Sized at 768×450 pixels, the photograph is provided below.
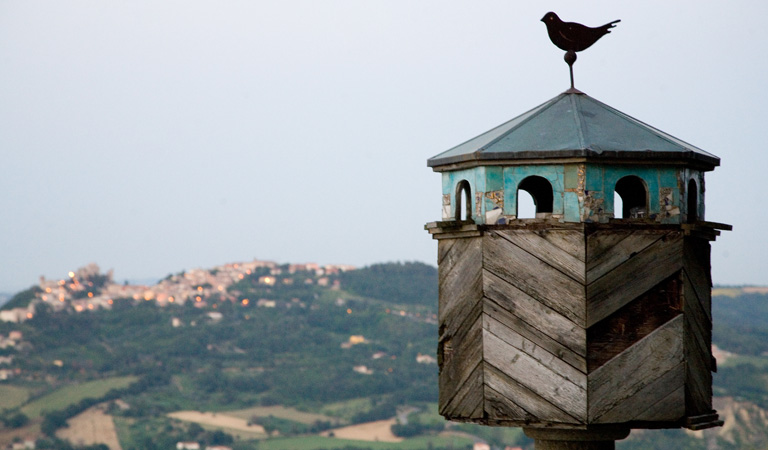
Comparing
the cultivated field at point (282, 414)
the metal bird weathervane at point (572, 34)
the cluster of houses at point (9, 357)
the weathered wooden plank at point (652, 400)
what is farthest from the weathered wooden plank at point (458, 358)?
Result: the cluster of houses at point (9, 357)

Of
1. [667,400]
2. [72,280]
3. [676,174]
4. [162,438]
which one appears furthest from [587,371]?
[72,280]

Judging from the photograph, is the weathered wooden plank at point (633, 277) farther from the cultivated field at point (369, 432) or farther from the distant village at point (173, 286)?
the distant village at point (173, 286)

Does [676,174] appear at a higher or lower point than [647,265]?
higher

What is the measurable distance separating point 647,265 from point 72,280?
16250cm

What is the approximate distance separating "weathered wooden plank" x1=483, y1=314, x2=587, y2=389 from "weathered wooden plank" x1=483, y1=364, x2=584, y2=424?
6 cm

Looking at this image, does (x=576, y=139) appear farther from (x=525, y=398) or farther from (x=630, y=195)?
(x=630, y=195)

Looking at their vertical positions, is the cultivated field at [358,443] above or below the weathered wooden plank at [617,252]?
below

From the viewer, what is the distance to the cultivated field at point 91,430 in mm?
99000

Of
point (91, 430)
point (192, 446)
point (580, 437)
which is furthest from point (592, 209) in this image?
point (91, 430)

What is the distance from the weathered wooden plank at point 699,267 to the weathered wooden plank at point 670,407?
1.81ft

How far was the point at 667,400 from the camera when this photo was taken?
5828mm

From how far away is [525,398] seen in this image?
19.1 ft

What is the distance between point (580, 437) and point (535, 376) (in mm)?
381

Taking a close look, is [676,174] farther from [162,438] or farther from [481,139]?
[162,438]
